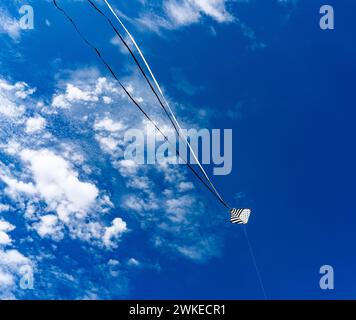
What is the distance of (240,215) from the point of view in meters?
16.7

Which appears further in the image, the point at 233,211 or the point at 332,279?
the point at 332,279

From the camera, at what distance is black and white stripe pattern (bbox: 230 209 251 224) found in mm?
16438

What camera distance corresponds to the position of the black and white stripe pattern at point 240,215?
53.9 ft

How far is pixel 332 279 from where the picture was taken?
23625 mm
